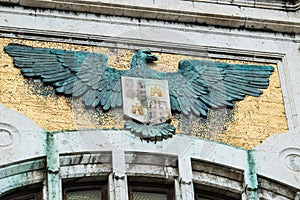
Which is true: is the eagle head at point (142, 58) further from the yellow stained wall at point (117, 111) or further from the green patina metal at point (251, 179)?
the green patina metal at point (251, 179)

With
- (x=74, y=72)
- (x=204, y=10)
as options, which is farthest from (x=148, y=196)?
(x=204, y=10)

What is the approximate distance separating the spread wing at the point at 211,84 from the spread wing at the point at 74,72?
0.69 m

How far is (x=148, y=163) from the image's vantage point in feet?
53.1

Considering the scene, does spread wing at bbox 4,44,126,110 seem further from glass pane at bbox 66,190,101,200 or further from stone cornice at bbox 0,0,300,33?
glass pane at bbox 66,190,101,200

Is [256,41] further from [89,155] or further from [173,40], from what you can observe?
[89,155]

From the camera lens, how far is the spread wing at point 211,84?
1683 centimetres

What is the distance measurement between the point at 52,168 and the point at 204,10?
3118mm

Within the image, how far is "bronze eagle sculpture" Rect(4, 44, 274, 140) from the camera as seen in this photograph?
1650 centimetres

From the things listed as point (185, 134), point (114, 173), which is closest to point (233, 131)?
point (185, 134)

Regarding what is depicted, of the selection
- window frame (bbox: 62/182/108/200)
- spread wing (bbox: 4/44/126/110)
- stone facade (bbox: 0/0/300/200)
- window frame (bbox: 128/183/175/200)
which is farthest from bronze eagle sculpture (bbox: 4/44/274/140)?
window frame (bbox: 62/182/108/200)

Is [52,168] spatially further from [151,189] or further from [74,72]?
[74,72]

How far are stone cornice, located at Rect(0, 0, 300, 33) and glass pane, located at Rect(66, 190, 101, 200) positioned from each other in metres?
2.38

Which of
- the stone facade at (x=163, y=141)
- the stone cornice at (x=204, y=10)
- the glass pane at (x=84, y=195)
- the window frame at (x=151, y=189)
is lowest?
the glass pane at (x=84, y=195)

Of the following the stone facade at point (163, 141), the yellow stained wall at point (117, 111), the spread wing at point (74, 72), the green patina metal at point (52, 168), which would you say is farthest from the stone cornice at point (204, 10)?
the green patina metal at point (52, 168)
